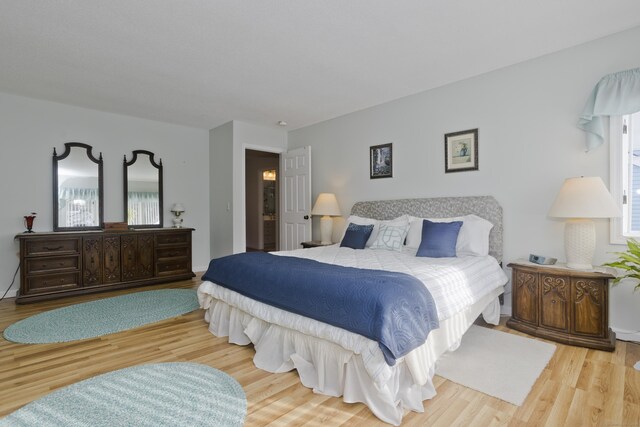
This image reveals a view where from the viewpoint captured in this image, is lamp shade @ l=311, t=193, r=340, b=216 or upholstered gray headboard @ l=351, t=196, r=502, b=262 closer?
upholstered gray headboard @ l=351, t=196, r=502, b=262

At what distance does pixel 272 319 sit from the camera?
232 cm

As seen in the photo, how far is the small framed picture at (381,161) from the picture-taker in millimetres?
4453

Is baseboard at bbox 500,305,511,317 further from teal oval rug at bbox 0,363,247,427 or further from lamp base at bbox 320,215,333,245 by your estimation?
teal oval rug at bbox 0,363,247,427

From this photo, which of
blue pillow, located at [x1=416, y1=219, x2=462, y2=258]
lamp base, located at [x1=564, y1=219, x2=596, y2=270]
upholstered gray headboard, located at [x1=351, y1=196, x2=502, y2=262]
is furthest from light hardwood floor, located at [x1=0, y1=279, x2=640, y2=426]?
upholstered gray headboard, located at [x1=351, y1=196, x2=502, y2=262]

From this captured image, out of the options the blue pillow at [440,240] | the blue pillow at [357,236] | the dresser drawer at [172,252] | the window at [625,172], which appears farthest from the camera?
the dresser drawer at [172,252]

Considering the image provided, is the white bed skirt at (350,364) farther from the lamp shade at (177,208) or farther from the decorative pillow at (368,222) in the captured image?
the lamp shade at (177,208)

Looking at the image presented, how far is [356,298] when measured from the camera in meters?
1.88

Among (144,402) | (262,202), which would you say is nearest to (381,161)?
(144,402)

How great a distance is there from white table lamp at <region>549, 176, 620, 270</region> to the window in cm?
23

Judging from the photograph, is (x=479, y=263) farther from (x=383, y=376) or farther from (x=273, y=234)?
(x=273, y=234)

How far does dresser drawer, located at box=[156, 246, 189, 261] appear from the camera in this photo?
16.3 feet

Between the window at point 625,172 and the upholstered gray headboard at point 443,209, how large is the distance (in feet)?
3.02

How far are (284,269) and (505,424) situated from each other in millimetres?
1592

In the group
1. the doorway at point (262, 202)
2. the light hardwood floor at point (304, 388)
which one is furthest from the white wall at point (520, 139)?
the doorway at point (262, 202)
